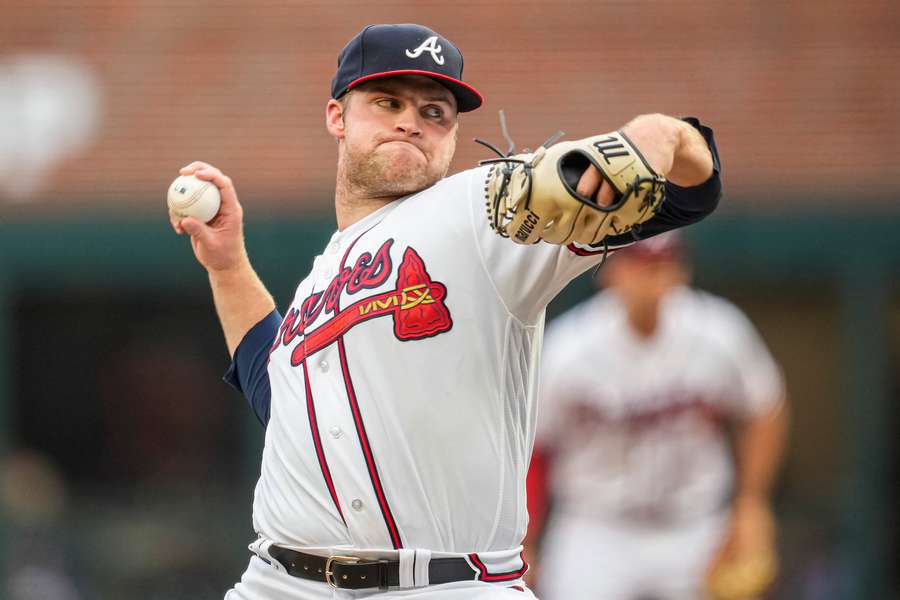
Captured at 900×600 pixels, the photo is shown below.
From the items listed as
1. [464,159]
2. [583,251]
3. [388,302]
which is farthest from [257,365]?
[464,159]

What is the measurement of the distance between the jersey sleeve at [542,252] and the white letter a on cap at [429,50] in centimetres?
30

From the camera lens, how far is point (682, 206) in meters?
3.02

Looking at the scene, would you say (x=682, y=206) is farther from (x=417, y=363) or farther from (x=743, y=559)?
(x=743, y=559)

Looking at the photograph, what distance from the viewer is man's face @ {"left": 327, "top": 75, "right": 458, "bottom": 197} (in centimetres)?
355

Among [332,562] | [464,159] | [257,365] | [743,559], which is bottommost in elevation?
[743,559]

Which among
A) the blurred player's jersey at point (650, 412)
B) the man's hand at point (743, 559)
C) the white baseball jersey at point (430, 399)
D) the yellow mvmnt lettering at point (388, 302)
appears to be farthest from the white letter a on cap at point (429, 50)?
the man's hand at point (743, 559)

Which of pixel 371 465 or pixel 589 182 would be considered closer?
pixel 589 182

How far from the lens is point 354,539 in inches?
133

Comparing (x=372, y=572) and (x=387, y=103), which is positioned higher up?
(x=387, y=103)

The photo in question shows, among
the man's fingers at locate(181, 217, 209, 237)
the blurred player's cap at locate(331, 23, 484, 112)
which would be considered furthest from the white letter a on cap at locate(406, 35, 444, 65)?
the man's fingers at locate(181, 217, 209, 237)

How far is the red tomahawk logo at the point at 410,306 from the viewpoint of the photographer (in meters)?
3.32

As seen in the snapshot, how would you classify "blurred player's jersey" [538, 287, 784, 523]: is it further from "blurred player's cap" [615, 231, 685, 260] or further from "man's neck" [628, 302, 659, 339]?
"blurred player's cap" [615, 231, 685, 260]

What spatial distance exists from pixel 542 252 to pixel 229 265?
4.31 ft

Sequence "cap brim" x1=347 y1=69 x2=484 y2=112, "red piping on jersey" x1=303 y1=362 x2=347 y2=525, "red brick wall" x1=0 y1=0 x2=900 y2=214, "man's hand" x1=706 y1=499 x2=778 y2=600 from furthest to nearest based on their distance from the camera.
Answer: "red brick wall" x1=0 y1=0 x2=900 y2=214
"man's hand" x1=706 y1=499 x2=778 y2=600
"cap brim" x1=347 y1=69 x2=484 y2=112
"red piping on jersey" x1=303 y1=362 x2=347 y2=525
